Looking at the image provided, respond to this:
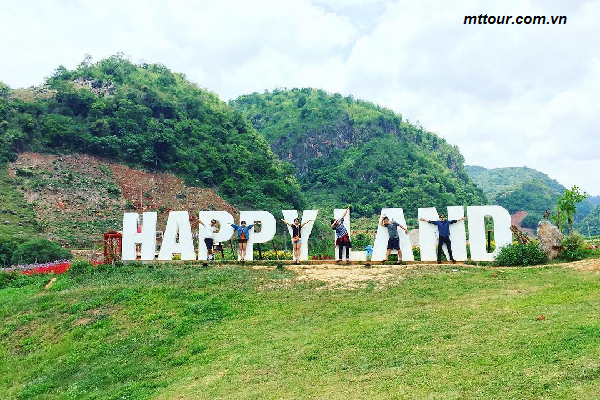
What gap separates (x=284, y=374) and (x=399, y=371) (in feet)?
7.04

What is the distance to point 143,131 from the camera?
2254 inches

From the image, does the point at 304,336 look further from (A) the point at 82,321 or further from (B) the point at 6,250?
(B) the point at 6,250

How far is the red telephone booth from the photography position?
20.0 m

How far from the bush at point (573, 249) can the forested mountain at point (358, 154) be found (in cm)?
5170

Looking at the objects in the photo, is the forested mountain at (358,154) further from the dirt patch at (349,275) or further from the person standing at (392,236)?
the dirt patch at (349,275)

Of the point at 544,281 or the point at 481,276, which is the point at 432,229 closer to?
the point at 481,276

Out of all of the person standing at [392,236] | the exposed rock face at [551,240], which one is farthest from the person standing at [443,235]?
the exposed rock face at [551,240]

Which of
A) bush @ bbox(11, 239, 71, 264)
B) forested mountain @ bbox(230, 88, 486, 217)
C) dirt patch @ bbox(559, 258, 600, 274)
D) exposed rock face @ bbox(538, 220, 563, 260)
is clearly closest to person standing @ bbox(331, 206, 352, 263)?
exposed rock face @ bbox(538, 220, 563, 260)

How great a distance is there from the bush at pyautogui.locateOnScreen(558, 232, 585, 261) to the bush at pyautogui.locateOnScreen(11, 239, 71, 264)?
24.9 meters

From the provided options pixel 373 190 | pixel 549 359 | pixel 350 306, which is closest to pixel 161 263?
pixel 350 306

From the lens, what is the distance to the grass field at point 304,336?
7.86m

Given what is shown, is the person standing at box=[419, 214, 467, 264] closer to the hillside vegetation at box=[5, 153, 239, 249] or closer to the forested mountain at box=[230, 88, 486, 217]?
the hillside vegetation at box=[5, 153, 239, 249]

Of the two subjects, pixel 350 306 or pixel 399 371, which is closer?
pixel 399 371

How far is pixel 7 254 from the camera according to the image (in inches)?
1125
